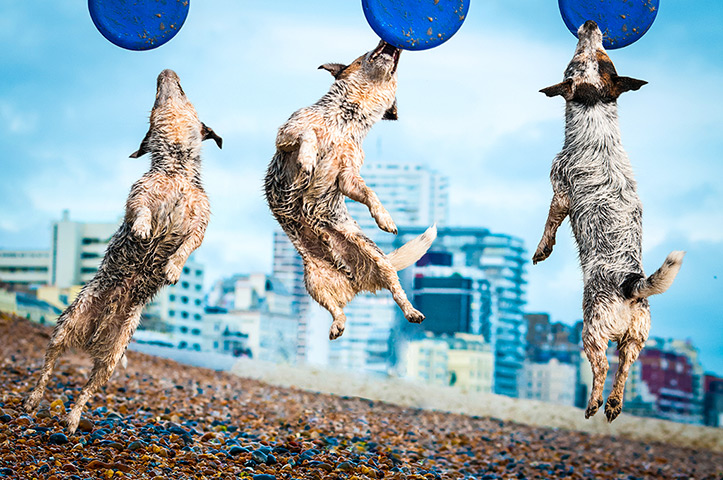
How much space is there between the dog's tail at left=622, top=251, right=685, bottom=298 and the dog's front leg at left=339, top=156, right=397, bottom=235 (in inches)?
83.4

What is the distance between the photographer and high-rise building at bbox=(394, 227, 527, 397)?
29.6 meters

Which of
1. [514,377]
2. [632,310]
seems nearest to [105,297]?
[632,310]

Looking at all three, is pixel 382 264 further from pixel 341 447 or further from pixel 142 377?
pixel 142 377

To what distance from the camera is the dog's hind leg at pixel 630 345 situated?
702 centimetres

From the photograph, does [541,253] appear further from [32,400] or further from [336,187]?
[32,400]

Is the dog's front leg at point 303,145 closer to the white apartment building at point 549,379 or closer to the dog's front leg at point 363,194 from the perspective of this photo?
the dog's front leg at point 363,194

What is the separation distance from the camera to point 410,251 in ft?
24.9

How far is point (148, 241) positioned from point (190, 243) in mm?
585

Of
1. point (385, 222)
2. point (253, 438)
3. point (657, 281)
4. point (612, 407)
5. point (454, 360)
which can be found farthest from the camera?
point (454, 360)

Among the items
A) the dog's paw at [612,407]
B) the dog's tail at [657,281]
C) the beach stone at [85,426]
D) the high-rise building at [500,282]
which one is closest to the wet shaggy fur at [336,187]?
the dog's tail at [657,281]

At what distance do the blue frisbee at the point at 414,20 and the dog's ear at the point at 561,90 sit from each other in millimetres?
1027

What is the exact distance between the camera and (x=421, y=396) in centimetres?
1980

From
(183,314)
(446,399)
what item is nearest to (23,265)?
(183,314)

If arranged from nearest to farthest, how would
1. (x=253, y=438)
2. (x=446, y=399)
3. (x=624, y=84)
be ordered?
(x=624, y=84)
(x=253, y=438)
(x=446, y=399)
